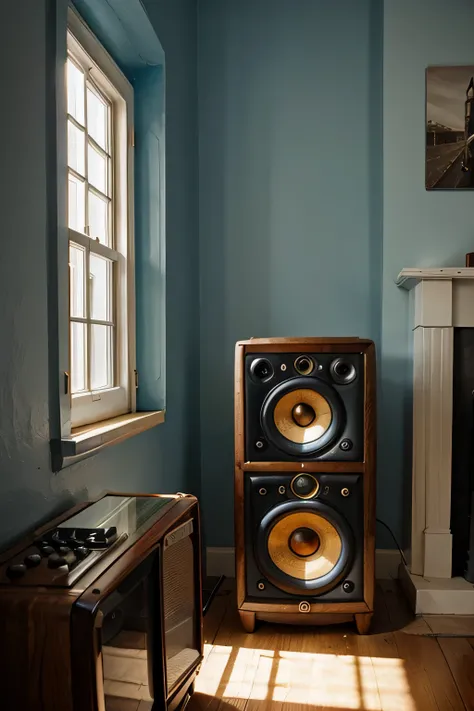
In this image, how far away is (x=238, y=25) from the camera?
115 inches

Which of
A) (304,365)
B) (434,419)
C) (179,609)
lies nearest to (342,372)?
(304,365)

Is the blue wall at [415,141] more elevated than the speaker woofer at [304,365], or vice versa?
the blue wall at [415,141]

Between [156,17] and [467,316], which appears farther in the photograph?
[467,316]

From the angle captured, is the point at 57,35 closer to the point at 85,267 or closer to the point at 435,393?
the point at 85,267

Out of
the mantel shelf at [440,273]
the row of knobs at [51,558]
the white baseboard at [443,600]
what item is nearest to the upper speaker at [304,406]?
the mantel shelf at [440,273]

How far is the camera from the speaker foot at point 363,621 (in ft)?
7.43

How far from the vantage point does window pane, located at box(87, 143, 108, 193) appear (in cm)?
202

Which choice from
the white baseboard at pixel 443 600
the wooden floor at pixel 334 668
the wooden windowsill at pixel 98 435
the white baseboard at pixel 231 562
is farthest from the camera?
the white baseboard at pixel 231 562

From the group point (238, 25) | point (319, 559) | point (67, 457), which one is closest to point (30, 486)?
point (67, 457)

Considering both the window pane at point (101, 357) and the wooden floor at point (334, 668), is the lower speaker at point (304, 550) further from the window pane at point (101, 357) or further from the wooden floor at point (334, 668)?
the window pane at point (101, 357)

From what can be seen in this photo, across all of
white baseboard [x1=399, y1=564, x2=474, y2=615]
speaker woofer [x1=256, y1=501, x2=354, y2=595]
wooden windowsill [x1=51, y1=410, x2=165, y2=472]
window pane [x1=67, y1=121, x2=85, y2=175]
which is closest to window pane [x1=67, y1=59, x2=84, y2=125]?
window pane [x1=67, y1=121, x2=85, y2=175]

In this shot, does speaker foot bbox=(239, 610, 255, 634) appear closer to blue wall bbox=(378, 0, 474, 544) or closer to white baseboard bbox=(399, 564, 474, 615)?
white baseboard bbox=(399, 564, 474, 615)

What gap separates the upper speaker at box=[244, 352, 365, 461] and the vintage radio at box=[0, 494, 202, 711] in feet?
2.27

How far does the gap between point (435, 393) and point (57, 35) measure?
1.77 meters
